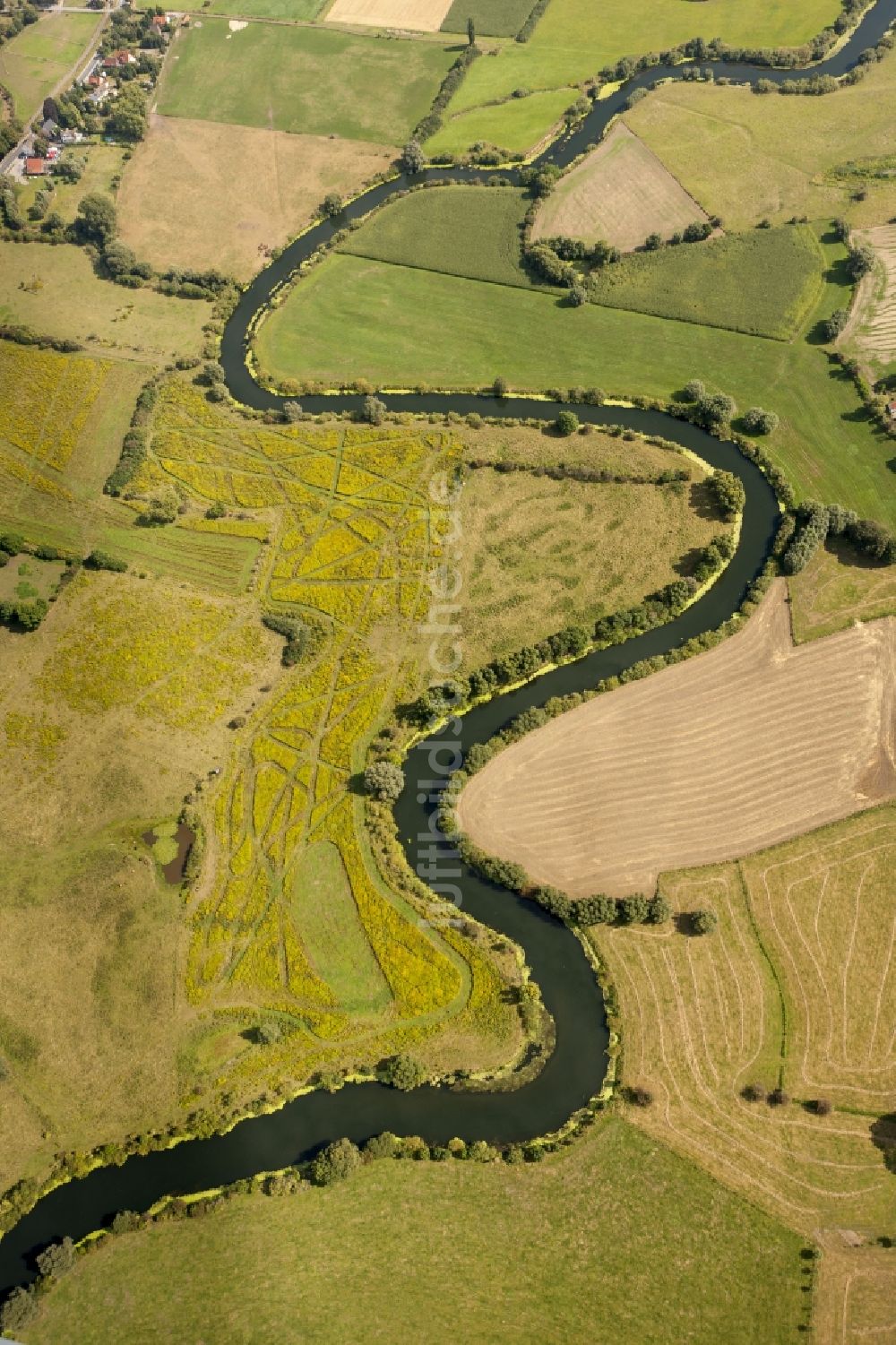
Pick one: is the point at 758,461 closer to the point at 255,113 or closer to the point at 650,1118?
the point at 650,1118

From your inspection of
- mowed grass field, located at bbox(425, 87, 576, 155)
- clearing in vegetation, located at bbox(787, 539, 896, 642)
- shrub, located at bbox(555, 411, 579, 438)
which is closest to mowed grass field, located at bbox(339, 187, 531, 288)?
mowed grass field, located at bbox(425, 87, 576, 155)

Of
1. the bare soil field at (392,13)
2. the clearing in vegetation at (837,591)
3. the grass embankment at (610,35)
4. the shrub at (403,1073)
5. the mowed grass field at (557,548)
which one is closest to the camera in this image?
the shrub at (403,1073)

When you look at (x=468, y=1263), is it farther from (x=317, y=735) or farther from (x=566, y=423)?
(x=566, y=423)

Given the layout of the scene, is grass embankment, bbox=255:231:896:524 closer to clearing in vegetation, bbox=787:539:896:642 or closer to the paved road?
clearing in vegetation, bbox=787:539:896:642

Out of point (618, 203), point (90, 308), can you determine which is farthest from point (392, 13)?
point (90, 308)

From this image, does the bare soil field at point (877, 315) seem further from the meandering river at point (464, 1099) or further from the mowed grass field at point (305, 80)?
the mowed grass field at point (305, 80)

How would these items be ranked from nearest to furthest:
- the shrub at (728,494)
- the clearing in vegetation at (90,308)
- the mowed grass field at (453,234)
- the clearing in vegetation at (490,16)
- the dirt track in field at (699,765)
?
1. the dirt track in field at (699,765)
2. the shrub at (728,494)
3. the clearing in vegetation at (90,308)
4. the mowed grass field at (453,234)
5. the clearing in vegetation at (490,16)

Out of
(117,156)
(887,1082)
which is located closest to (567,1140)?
(887,1082)

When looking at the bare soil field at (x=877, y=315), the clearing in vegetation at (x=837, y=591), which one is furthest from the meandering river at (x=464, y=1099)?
the bare soil field at (x=877, y=315)
